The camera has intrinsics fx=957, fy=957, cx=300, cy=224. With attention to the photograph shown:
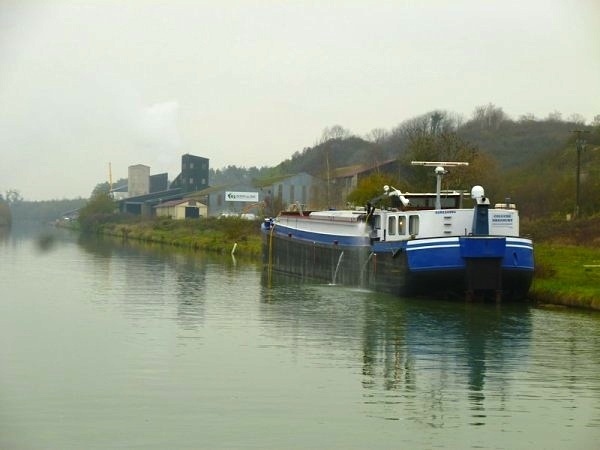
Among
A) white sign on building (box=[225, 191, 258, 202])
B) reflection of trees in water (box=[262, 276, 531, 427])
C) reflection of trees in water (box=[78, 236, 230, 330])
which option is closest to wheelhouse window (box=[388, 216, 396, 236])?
reflection of trees in water (box=[262, 276, 531, 427])

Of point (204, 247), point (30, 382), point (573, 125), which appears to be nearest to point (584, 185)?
point (204, 247)

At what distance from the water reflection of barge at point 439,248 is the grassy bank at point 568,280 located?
2.95ft

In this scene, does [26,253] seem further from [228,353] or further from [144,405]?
[144,405]

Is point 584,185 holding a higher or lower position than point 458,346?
higher

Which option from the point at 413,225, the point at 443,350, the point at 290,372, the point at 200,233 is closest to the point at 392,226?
the point at 413,225

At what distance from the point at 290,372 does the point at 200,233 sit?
57.1 m

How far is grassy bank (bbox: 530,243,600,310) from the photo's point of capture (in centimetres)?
2708

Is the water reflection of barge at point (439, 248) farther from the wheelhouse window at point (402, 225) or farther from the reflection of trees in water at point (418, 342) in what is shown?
the reflection of trees in water at point (418, 342)

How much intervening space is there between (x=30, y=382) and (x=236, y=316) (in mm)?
9691

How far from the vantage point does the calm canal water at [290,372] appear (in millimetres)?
13562

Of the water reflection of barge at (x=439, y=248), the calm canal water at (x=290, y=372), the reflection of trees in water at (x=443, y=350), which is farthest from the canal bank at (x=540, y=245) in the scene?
the reflection of trees in water at (x=443, y=350)

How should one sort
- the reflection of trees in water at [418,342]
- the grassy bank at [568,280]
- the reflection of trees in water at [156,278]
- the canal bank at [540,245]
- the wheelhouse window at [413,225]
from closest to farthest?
1. the reflection of trees in water at [418,342]
2. the reflection of trees in water at [156,278]
3. the grassy bank at [568,280]
4. the canal bank at [540,245]
5. the wheelhouse window at [413,225]

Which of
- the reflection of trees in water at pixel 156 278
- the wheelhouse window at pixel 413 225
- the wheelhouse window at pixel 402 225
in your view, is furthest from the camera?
the wheelhouse window at pixel 402 225

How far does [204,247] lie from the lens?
63.8 m
